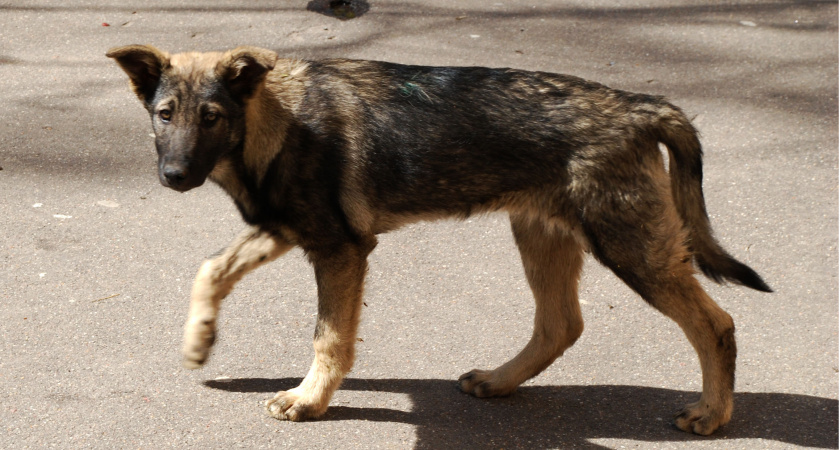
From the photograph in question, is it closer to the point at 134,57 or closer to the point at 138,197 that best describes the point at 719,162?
the point at 138,197

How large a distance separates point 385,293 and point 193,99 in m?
1.96

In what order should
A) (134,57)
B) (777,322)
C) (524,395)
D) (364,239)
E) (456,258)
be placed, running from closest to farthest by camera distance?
(134,57) → (364,239) → (524,395) → (777,322) → (456,258)

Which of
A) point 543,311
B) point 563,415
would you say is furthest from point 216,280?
point 563,415

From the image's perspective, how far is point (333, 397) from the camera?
15.5 ft

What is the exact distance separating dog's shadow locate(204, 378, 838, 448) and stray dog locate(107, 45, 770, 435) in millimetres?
201

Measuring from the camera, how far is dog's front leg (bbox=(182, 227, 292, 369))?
14.0 feet

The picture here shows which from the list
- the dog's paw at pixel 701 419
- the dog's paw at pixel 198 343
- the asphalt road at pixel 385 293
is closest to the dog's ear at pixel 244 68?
the dog's paw at pixel 198 343

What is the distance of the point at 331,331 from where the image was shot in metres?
4.40

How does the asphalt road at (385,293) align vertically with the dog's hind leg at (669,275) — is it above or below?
below

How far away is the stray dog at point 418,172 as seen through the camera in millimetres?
4242

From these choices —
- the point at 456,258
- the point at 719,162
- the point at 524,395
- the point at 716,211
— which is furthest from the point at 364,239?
the point at 719,162

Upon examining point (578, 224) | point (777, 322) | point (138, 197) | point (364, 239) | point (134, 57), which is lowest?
point (138, 197)

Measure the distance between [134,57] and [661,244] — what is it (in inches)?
96.6

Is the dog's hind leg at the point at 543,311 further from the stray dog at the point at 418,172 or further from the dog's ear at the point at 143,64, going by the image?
the dog's ear at the point at 143,64
